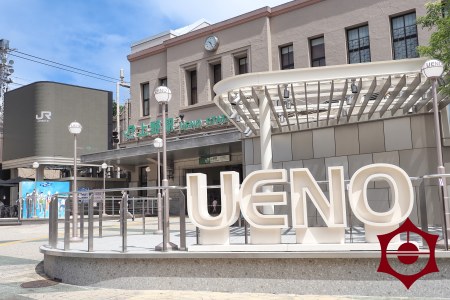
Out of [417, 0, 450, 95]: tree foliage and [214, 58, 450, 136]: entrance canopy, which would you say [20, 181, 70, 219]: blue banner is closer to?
[214, 58, 450, 136]: entrance canopy

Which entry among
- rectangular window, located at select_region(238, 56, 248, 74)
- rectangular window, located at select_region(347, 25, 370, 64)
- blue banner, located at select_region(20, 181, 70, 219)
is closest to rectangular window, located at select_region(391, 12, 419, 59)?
rectangular window, located at select_region(347, 25, 370, 64)

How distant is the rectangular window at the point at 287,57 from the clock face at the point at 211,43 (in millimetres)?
4651

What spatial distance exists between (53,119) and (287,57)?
22.0 meters

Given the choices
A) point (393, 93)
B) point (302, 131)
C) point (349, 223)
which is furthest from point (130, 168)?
point (349, 223)

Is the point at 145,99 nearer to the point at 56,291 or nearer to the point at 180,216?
the point at 180,216

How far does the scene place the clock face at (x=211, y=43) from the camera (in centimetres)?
2972

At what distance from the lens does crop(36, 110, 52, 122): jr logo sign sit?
38.8 metres

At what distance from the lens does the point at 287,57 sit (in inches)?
1068

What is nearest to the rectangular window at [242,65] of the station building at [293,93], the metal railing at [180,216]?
the station building at [293,93]

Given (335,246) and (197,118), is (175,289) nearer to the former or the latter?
(335,246)

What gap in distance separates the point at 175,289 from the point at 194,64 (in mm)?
24545

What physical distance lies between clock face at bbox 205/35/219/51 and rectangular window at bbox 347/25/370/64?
8.72m

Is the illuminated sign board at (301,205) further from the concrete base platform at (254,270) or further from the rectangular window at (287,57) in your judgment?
the rectangular window at (287,57)

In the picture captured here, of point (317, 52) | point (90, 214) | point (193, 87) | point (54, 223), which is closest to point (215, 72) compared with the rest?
point (193, 87)
